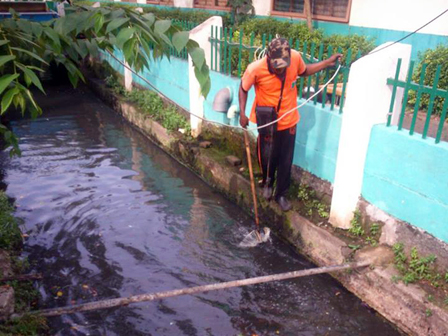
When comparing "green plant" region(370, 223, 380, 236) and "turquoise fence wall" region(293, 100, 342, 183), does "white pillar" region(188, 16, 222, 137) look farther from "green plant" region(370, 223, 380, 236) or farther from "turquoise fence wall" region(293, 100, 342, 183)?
"green plant" region(370, 223, 380, 236)

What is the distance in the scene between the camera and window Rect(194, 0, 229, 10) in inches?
559

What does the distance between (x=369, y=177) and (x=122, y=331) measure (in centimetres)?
285

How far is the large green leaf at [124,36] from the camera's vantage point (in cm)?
172

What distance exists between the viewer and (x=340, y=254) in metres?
4.45

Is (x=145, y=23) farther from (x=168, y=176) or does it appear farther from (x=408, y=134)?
(x=168, y=176)

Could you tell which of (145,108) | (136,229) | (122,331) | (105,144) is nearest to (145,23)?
(122,331)

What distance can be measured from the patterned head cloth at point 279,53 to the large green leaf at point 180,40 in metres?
2.69

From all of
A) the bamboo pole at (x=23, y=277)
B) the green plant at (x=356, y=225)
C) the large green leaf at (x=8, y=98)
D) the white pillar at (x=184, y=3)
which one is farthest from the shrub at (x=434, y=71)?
the white pillar at (x=184, y=3)

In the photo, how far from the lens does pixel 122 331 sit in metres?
3.78

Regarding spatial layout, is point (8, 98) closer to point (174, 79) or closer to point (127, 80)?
point (174, 79)

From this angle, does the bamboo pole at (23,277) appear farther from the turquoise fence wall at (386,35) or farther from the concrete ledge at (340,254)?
the turquoise fence wall at (386,35)

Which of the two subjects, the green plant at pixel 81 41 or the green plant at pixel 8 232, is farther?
the green plant at pixel 8 232

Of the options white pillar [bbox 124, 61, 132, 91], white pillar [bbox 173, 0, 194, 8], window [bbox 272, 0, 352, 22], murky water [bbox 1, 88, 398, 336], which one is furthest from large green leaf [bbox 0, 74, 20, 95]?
white pillar [bbox 173, 0, 194, 8]

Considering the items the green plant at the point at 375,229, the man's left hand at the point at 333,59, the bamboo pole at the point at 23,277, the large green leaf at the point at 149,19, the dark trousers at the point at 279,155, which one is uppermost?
the large green leaf at the point at 149,19
